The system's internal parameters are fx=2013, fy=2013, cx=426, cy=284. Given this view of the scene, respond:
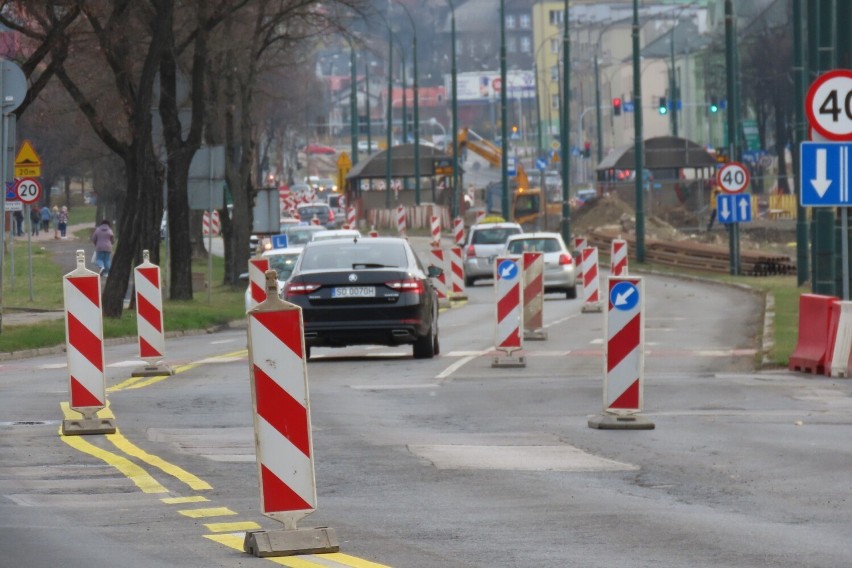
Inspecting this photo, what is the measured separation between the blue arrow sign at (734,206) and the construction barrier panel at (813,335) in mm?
23119

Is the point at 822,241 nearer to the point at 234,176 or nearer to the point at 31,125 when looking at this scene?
the point at 234,176

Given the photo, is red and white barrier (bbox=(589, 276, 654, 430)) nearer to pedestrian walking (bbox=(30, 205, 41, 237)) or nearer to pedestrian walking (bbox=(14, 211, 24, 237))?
pedestrian walking (bbox=(14, 211, 24, 237))

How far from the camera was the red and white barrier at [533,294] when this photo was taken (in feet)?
84.2

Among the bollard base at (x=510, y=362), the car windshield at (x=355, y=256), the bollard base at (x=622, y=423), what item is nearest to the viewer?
the bollard base at (x=622, y=423)

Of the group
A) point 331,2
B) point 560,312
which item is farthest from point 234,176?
point 560,312

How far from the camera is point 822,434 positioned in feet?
46.4

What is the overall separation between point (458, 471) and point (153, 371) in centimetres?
910

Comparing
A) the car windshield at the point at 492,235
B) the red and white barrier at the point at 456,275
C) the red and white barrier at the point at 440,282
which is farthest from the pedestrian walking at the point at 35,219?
the red and white barrier at the point at 440,282

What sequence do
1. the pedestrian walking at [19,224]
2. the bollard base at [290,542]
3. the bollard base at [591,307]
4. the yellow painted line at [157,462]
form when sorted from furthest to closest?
the pedestrian walking at [19,224] → the bollard base at [591,307] → the yellow painted line at [157,462] → the bollard base at [290,542]

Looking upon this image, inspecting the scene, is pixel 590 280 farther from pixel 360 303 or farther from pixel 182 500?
pixel 182 500

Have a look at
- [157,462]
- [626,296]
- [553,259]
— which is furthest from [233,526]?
[553,259]

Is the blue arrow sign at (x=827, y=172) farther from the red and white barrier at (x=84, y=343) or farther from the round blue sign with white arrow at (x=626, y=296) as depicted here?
the red and white barrier at (x=84, y=343)

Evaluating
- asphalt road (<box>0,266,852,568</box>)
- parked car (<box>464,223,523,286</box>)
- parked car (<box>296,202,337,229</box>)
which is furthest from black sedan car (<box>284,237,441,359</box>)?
parked car (<box>296,202,337,229</box>)

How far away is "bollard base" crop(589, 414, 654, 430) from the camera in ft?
48.0
